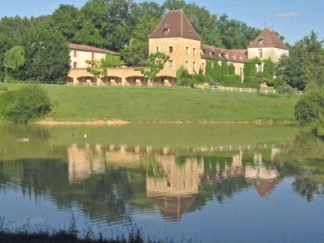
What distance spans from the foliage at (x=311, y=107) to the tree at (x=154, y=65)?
28.0 metres

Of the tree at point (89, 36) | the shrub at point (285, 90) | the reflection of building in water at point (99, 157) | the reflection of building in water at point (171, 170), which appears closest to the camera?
the reflection of building in water at point (171, 170)

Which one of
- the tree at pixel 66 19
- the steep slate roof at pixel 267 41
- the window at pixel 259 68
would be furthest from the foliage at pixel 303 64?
the tree at pixel 66 19

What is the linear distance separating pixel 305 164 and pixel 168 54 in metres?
54.9

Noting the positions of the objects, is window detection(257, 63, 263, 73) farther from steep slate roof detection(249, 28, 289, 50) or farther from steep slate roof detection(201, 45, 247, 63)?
steep slate roof detection(249, 28, 289, 50)

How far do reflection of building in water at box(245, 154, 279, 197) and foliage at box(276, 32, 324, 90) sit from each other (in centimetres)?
4845

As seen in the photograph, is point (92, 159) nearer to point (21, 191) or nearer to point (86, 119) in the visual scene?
point (21, 191)

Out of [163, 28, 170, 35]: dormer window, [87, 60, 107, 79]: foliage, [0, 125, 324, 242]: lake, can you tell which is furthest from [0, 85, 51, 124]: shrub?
[163, 28, 170, 35]: dormer window

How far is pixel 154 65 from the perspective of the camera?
8056 centimetres

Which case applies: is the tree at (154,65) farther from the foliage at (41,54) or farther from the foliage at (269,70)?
the foliage at (269,70)

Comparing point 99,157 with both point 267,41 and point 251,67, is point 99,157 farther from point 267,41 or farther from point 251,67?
point 267,41

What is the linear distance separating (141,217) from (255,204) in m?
4.44

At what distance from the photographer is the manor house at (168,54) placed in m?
82.6

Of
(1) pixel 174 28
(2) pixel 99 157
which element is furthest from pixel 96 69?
(2) pixel 99 157

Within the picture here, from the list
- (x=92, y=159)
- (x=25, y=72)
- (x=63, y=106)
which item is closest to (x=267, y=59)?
(x=25, y=72)
